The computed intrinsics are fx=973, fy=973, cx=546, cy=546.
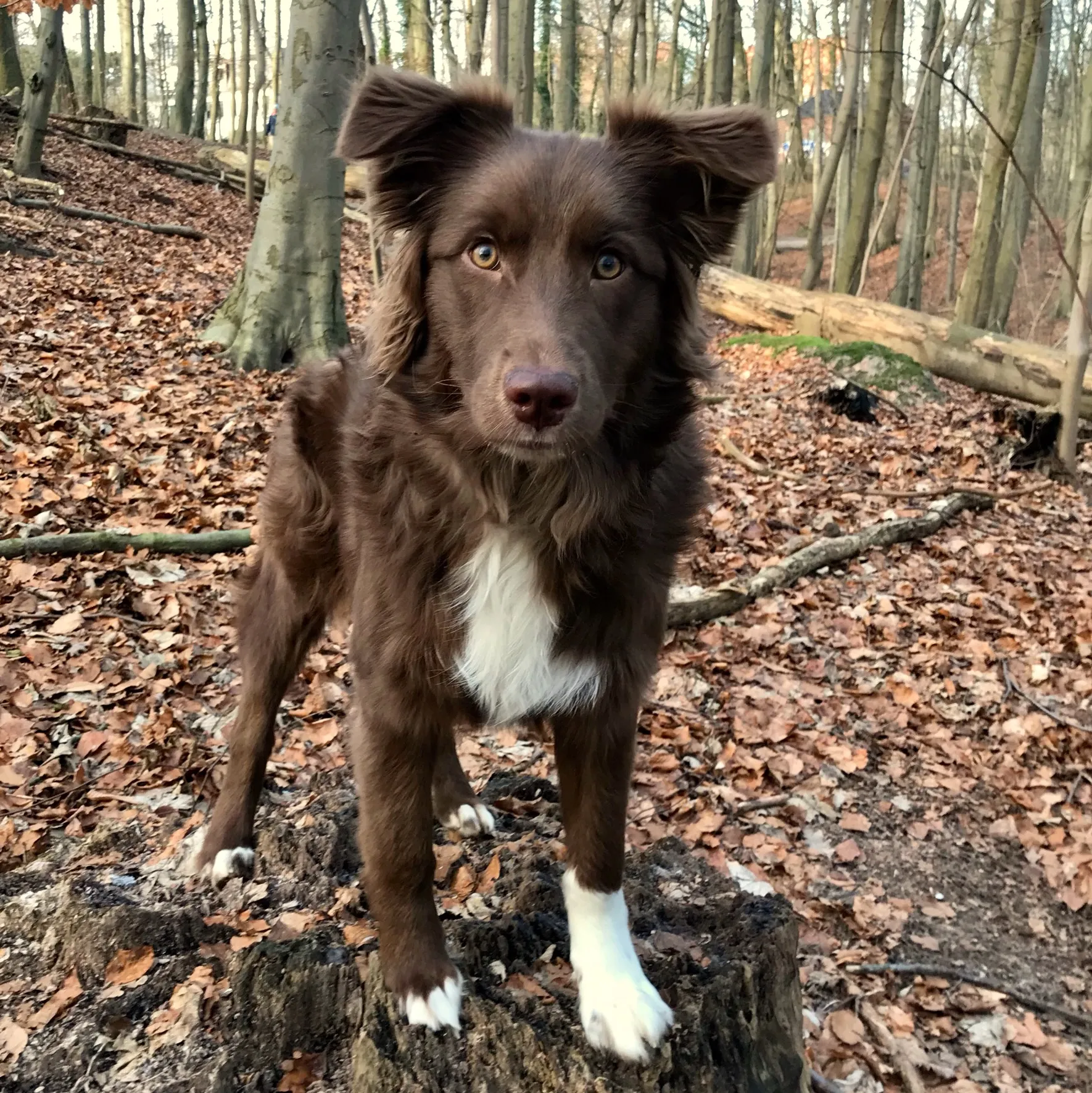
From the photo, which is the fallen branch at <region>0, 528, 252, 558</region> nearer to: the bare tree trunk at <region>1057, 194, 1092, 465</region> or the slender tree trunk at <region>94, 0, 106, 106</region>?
the bare tree trunk at <region>1057, 194, 1092, 465</region>

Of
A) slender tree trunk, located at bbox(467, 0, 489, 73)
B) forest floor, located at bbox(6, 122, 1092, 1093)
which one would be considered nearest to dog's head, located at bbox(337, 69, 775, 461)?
forest floor, located at bbox(6, 122, 1092, 1093)

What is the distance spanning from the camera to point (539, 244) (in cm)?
258

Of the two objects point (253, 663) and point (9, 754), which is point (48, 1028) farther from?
point (9, 754)

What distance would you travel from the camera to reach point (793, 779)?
4.91 metres

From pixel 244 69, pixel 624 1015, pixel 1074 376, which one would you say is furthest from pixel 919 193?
pixel 624 1015

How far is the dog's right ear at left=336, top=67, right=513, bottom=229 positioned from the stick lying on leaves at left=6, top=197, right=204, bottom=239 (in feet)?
40.1

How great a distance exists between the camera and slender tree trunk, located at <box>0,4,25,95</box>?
19672 mm

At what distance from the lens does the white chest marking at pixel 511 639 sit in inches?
105

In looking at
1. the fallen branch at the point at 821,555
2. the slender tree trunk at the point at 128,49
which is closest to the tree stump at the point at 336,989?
the fallen branch at the point at 821,555

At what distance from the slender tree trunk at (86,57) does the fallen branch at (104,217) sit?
16.6 meters

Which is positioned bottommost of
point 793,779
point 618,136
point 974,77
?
point 793,779

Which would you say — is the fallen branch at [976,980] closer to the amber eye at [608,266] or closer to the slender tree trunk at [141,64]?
the amber eye at [608,266]

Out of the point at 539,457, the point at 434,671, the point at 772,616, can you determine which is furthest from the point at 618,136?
the point at 772,616

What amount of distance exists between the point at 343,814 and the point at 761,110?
257cm
